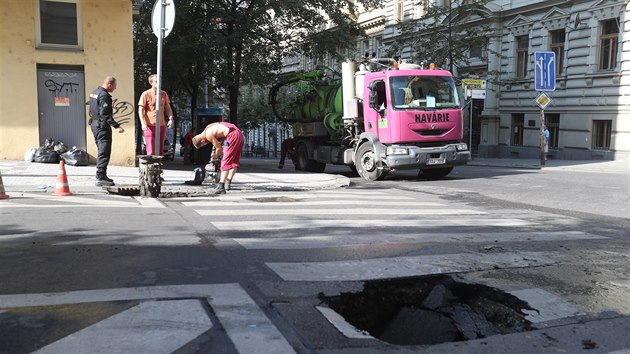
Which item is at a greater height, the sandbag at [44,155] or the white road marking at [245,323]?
the sandbag at [44,155]

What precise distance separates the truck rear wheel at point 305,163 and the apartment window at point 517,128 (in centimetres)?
1487

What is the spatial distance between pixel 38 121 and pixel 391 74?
880 centimetres

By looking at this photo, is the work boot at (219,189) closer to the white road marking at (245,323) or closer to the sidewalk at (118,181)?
the sidewalk at (118,181)

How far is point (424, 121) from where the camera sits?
1365 centimetres

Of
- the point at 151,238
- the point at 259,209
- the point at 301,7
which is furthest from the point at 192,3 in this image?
the point at 151,238

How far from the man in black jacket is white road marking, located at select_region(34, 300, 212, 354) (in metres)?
6.57

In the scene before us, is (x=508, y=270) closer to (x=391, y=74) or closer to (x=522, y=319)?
(x=522, y=319)

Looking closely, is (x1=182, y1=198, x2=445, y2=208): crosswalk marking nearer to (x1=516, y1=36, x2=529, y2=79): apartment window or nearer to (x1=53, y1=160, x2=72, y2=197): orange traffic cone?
(x1=53, y1=160, x2=72, y2=197): orange traffic cone

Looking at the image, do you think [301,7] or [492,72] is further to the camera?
[492,72]

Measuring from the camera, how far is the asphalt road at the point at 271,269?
129 inches

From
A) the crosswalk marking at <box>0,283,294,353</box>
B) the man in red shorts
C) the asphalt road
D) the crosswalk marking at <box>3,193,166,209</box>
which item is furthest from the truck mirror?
the crosswalk marking at <box>0,283,294,353</box>

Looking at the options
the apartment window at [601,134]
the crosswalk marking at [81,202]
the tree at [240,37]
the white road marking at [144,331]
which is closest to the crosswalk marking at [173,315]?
Answer: the white road marking at [144,331]

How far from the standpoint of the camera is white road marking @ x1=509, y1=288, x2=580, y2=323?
3.80 meters

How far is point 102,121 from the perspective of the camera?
31.3 ft
